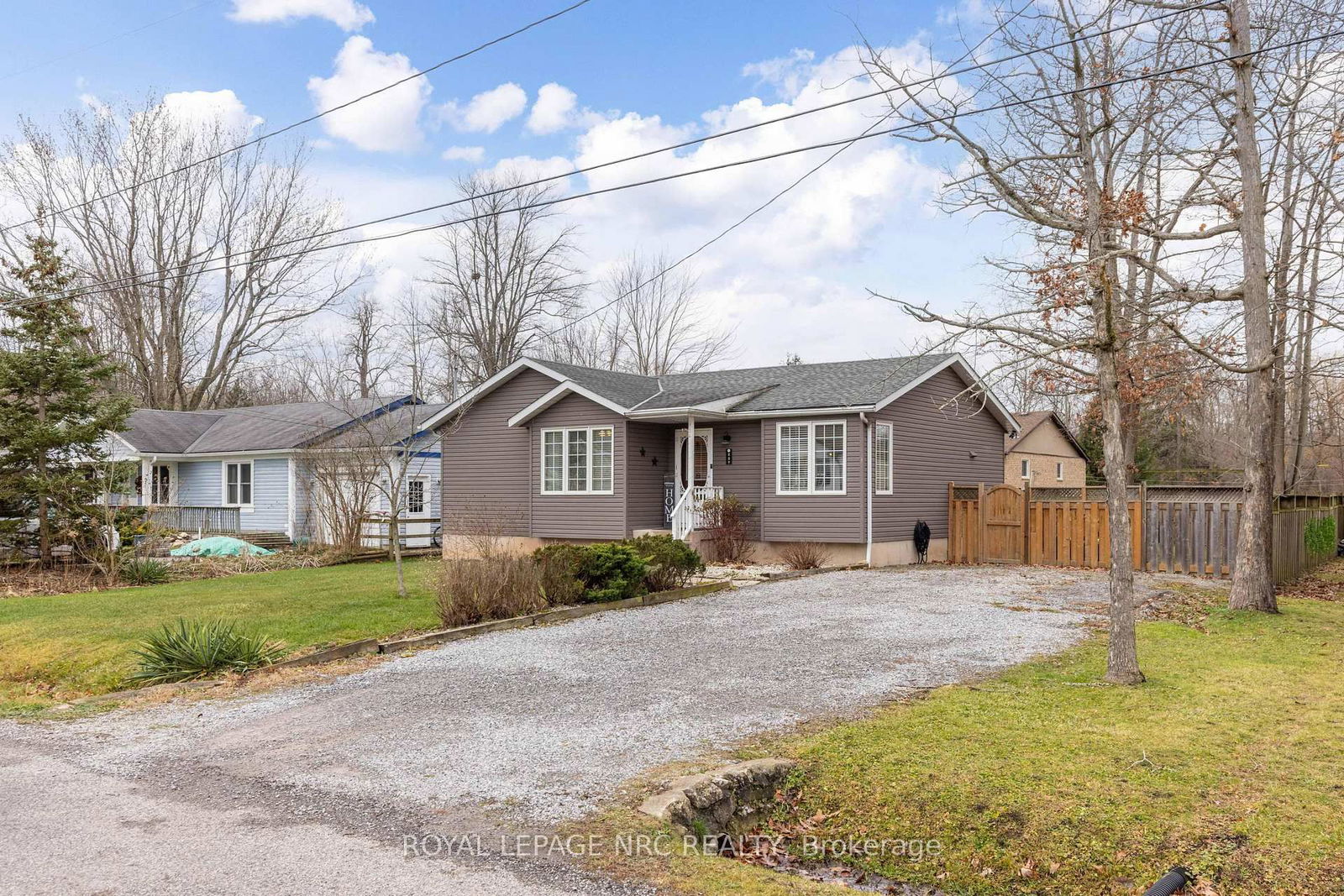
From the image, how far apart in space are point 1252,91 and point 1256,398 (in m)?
3.92

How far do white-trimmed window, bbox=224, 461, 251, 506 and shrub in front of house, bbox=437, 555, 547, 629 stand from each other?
67.8ft

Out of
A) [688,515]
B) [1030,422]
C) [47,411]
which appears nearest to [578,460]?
[688,515]

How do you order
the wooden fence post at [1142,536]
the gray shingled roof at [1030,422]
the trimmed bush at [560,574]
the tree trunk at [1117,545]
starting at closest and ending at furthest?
the tree trunk at [1117,545] → the trimmed bush at [560,574] → the wooden fence post at [1142,536] → the gray shingled roof at [1030,422]

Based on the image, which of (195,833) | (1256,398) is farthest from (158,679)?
(1256,398)

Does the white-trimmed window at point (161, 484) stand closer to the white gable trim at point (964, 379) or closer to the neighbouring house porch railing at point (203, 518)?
the neighbouring house porch railing at point (203, 518)

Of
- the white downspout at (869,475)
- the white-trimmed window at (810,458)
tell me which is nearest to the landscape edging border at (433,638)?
the white downspout at (869,475)

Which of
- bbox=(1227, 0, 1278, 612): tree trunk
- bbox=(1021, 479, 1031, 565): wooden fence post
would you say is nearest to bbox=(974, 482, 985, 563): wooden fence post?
bbox=(1021, 479, 1031, 565): wooden fence post

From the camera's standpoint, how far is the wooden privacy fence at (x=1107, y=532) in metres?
17.8

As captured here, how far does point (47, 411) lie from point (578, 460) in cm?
1126

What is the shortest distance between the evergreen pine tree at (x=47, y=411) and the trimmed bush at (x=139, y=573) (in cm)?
200

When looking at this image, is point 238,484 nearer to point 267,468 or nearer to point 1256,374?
point 267,468

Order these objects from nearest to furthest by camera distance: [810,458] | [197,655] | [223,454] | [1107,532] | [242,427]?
[197,655], [1107,532], [810,458], [223,454], [242,427]

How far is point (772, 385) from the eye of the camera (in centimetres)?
2306

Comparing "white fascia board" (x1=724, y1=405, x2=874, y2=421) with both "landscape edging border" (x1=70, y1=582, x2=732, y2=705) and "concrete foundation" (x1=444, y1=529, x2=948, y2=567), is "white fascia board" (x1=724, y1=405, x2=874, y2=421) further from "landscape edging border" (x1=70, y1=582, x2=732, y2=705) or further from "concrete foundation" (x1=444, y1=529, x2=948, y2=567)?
"landscape edging border" (x1=70, y1=582, x2=732, y2=705)
